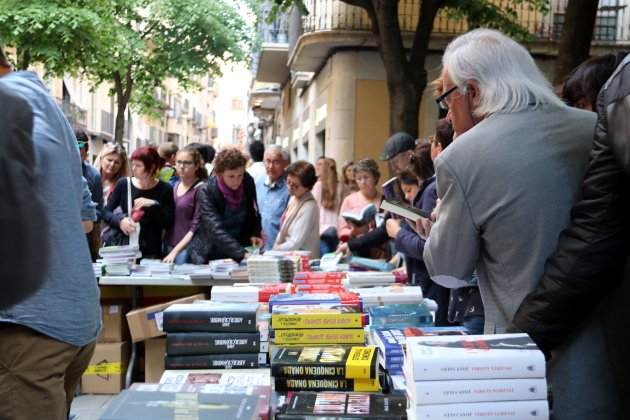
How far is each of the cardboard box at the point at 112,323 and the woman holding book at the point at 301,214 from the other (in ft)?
4.68

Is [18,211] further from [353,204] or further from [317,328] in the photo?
[353,204]

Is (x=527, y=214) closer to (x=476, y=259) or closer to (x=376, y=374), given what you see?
(x=476, y=259)

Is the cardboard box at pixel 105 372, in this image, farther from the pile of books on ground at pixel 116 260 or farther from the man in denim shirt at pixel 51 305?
the man in denim shirt at pixel 51 305

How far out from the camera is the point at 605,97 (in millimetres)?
1892

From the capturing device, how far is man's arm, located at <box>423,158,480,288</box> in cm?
224

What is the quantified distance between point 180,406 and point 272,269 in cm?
308

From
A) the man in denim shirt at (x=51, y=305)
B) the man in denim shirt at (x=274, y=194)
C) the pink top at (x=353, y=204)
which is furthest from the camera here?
the man in denim shirt at (x=274, y=194)

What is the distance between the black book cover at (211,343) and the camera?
294 cm

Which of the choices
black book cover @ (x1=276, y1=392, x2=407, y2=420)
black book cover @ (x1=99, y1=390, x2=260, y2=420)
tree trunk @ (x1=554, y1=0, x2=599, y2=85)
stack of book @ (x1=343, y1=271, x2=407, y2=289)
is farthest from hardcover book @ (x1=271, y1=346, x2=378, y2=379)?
tree trunk @ (x1=554, y1=0, x2=599, y2=85)

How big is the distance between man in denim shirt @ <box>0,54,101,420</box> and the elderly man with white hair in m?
1.15

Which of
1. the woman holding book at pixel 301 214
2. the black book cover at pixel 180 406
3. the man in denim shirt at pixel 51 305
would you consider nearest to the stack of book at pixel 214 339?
the man in denim shirt at pixel 51 305

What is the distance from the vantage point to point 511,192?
2207mm

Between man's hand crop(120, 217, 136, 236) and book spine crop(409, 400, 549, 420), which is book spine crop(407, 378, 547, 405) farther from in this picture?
man's hand crop(120, 217, 136, 236)

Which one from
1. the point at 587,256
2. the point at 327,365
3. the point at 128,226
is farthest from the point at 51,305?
the point at 128,226
